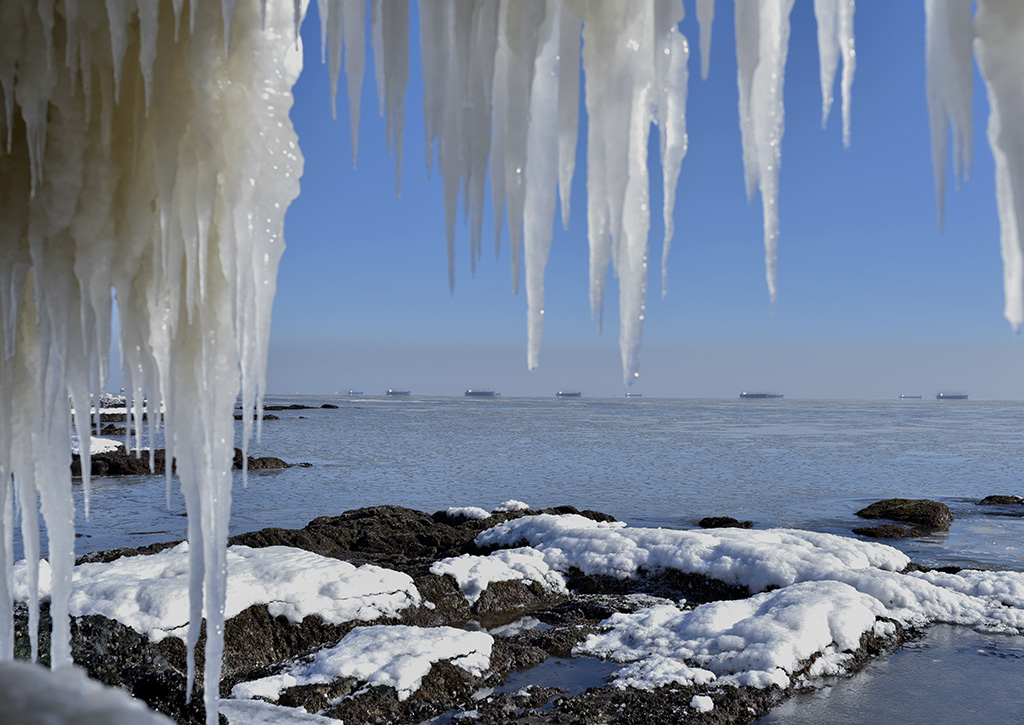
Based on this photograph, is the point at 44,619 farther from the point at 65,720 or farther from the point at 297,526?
the point at 297,526

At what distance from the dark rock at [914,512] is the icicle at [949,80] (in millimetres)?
21502

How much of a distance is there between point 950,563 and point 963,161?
16823mm

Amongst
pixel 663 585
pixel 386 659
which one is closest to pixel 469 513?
pixel 663 585

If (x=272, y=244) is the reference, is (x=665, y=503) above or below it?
below

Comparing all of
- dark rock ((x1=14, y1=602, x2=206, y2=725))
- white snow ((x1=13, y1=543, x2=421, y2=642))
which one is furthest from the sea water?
dark rock ((x1=14, y1=602, x2=206, y2=725))

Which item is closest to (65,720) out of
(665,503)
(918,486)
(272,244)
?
(272,244)

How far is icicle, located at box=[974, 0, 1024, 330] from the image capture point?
1379mm

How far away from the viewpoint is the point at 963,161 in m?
1.48

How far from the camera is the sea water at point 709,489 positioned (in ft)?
29.3

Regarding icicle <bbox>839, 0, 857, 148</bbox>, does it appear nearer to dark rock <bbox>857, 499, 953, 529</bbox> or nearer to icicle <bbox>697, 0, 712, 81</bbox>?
icicle <bbox>697, 0, 712, 81</bbox>

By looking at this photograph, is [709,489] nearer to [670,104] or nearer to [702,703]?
[702,703]

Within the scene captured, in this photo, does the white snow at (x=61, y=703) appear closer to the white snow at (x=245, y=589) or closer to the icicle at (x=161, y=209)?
the icicle at (x=161, y=209)

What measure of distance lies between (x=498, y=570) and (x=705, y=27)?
438 inches

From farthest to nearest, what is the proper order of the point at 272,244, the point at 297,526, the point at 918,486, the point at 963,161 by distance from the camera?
the point at 918,486 < the point at 297,526 < the point at 272,244 < the point at 963,161
